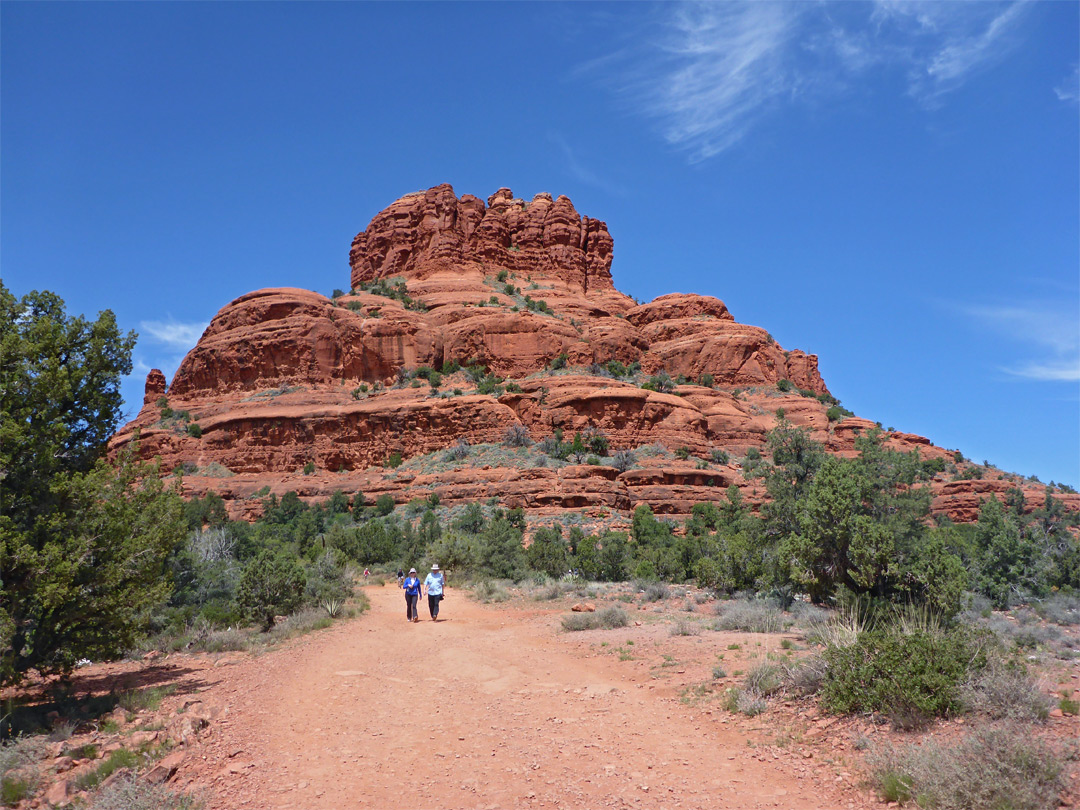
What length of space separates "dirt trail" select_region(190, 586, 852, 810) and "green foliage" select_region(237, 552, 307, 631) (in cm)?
369

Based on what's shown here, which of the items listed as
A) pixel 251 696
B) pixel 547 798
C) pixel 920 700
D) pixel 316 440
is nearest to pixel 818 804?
pixel 920 700

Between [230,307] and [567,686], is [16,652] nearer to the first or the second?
[567,686]

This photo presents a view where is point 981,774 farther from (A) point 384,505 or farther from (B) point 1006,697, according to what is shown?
(A) point 384,505

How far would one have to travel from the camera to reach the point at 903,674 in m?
6.55

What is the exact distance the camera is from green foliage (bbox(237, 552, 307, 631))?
14.8 m

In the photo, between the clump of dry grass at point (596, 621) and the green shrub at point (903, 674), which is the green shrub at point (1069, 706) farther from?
the clump of dry grass at point (596, 621)

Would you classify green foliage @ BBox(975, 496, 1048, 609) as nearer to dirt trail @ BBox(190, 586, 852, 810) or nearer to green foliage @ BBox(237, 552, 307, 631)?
dirt trail @ BBox(190, 586, 852, 810)

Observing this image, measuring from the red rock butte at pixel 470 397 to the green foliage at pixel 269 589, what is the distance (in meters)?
23.8

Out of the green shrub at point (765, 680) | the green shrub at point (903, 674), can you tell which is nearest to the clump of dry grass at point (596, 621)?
the green shrub at point (765, 680)

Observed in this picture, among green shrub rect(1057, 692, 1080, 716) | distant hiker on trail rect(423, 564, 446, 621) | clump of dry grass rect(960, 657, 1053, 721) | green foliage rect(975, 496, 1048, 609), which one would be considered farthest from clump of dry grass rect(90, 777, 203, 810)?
green foliage rect(975, 496, 1048, 609)

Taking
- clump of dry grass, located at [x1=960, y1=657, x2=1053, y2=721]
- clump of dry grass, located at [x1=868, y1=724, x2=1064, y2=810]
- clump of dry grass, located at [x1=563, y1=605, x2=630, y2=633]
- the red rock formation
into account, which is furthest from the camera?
the red rock formation

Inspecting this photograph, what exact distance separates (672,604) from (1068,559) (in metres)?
11.9

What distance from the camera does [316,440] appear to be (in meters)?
52.4

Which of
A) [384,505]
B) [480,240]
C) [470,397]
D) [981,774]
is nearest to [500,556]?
[384,505]
